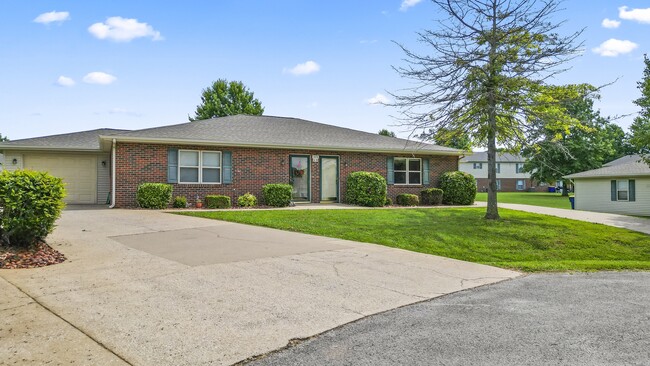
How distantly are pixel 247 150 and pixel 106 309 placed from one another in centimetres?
1317

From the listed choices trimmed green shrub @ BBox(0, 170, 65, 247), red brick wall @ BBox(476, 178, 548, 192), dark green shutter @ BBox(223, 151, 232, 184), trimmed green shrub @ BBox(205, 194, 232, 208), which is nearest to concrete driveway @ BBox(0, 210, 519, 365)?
trimmed green shrub @ BBox(0, 170, 65, 247)

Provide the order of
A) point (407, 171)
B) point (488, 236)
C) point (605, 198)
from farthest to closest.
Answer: point (605, 198) → point (407, 171) → point (488, 236)

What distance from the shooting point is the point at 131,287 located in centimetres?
493

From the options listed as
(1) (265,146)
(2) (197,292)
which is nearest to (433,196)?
(1) (265,146)

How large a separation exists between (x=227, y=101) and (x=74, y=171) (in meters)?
28.3

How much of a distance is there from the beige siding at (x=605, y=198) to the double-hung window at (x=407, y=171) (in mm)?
10862

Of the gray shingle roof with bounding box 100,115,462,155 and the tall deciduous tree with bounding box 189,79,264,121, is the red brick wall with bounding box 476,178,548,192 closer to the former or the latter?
the tall deciduous tree with bounding box 189,79,264,121

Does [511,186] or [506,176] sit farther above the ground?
[506,176]

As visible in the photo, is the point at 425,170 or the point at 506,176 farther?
the point at 506,176

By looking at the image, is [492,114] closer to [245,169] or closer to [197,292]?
[245,169]

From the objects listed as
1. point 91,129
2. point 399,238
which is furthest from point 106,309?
point 91,129

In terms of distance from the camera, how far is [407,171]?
19719 mm

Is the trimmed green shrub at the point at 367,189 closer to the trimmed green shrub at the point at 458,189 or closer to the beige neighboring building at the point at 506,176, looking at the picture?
the trimmed green shrub at the point at 458,189

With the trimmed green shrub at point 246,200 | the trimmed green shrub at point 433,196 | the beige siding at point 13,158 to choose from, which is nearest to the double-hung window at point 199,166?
the trimmed green shrub at point 246,200
